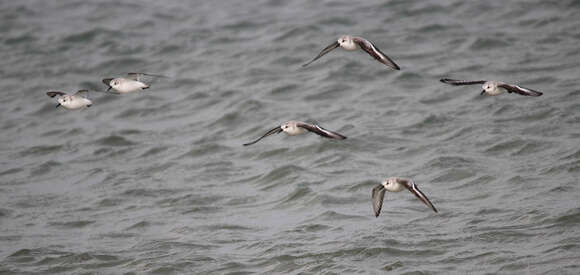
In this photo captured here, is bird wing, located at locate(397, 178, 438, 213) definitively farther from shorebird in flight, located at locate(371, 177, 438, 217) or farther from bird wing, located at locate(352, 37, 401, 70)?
bird wing, located at locate(352, 37, 401, 70)

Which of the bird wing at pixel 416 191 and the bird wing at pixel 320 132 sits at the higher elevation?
the bird wing at pixel 320 132

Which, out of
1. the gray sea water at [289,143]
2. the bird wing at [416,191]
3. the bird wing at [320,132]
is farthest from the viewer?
the gray sea water at [289,143]

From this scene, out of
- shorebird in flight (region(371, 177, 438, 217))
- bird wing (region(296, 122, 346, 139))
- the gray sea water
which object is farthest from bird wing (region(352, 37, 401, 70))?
the gray sea water

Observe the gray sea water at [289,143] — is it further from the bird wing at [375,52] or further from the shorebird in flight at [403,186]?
the bird wing at [375,52]

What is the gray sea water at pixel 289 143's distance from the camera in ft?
40.0

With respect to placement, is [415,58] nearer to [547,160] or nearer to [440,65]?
[440,65]

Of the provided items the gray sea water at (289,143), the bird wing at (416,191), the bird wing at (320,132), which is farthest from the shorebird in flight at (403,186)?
the gray sea water at (289,143)

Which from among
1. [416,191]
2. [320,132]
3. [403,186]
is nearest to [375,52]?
[320,132]

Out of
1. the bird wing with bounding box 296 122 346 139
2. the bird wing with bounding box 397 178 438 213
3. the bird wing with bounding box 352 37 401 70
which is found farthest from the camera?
the bird wing with bounding box 352 37 401 70

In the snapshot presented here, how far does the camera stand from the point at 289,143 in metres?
16.9

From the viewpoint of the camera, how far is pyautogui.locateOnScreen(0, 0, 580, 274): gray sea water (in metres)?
12.2

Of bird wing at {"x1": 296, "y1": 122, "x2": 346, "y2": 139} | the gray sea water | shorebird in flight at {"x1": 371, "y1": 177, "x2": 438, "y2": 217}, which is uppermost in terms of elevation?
bird wing at {"x1": 296, "y1": 122, "x2": 346, "y2": 139}

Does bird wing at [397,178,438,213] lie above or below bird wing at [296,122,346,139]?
below

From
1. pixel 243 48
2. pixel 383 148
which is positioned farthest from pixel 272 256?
pixel 243 48
